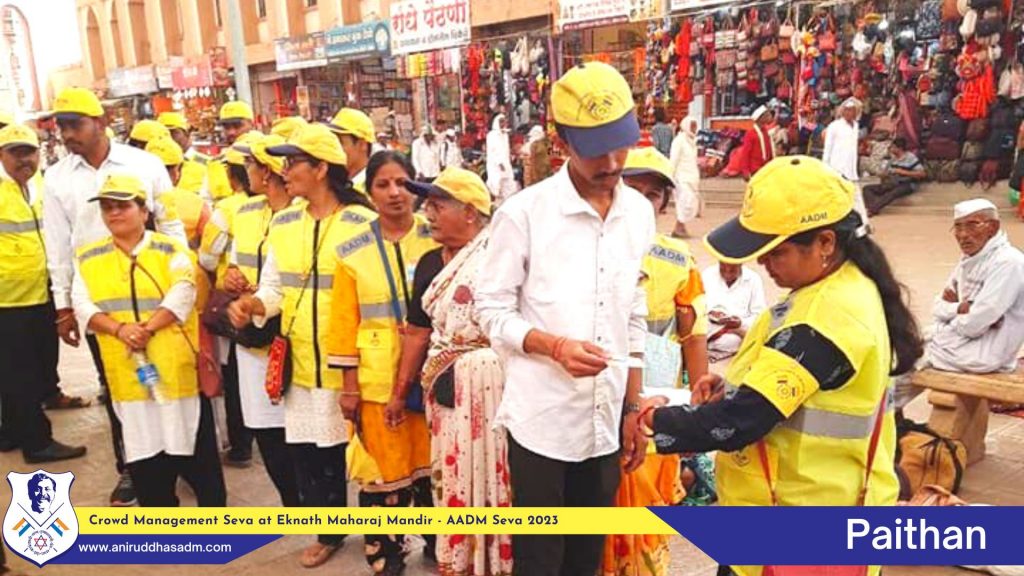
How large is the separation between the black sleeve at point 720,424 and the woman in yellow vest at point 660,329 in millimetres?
464

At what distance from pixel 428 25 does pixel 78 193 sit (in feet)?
42.4

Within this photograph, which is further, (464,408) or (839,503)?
(464,408)

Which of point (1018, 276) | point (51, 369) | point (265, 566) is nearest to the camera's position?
point (265, 566)

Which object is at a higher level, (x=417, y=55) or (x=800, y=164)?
(x=417, y=55)

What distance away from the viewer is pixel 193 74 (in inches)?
977

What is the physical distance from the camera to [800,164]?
1819mm

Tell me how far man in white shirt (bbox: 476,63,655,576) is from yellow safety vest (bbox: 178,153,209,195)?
4452 millimetres

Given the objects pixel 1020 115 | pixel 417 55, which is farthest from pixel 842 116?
pixel 417 55

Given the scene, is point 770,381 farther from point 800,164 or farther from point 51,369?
point 51,369

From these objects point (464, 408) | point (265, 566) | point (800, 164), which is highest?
point (800, 164)

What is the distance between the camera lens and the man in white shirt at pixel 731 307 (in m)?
4.63

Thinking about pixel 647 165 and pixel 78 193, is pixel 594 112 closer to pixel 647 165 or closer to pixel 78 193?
pixel 647 165

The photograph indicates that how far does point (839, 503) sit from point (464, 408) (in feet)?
4.01

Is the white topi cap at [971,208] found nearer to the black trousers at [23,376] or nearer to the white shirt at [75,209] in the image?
the white shirt at [75,209]
